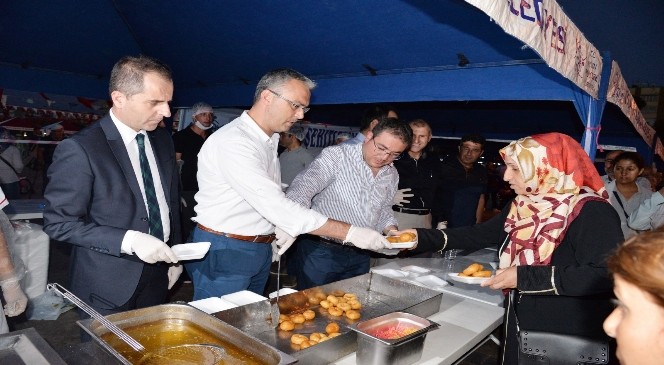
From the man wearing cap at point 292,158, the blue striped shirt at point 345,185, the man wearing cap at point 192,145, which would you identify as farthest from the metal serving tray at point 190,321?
the man wearing cap at point 292,158

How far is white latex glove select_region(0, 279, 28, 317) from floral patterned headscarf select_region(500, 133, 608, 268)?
2327 millimetres

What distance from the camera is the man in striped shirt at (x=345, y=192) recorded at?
8.88 ft

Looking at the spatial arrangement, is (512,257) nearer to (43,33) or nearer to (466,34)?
(466,34)

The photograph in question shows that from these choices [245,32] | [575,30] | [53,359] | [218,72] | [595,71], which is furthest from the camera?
[218,72]

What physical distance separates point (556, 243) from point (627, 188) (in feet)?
→ 11.4

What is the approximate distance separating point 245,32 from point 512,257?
3967mm

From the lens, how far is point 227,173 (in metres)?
2.06

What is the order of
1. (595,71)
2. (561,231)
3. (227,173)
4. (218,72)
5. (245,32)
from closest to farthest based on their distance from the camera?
(561,231) → (227,173) → (595,71) → (245,32) → (218,72)

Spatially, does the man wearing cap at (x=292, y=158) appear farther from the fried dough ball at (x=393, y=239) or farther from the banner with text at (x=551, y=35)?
the banner with text at (x=551, y=35)

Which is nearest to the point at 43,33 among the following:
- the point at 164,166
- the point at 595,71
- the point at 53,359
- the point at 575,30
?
the point at 164,166

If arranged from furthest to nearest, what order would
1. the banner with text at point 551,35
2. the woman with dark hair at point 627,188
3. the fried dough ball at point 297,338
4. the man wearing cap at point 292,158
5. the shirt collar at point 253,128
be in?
1. the man wearing cap at point 292,158
2. the woman with dark hair at point 627,188
3. the shirt collar at point 253,128
4. the banner with text at point 551,35
5. the fried dough ball at point 297,338

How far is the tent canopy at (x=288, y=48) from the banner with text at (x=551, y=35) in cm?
29

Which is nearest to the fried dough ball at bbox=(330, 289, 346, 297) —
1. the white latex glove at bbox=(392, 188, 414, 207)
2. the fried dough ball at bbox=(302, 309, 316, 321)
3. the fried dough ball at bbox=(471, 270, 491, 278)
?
the fried dough ball at bbox=(302, 309, 316, 321)

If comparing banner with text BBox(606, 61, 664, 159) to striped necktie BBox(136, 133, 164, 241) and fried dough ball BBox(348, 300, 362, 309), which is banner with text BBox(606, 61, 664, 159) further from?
striped necktie BBox(136, 133, 164, 241)
